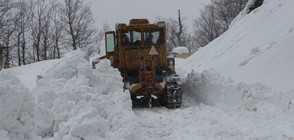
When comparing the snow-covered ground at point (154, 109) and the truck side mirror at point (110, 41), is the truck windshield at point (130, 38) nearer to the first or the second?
the truck side mirror at point (110, 41)

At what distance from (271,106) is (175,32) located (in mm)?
54153

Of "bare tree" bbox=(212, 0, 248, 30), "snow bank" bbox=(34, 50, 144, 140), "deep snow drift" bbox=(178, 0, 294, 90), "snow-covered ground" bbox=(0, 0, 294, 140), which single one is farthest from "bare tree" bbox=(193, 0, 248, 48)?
"snow bank" bbox=(34, 50, 144, 140)

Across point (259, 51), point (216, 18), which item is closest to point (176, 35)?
point (216, 18)

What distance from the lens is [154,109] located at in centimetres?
1096

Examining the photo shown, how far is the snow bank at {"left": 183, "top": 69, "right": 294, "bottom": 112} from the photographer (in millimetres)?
8023

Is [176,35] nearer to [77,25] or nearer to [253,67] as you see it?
[77,25]

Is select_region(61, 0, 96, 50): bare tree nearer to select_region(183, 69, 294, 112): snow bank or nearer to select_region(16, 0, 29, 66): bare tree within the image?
select_region(16, 0, 29, 66): bare tree

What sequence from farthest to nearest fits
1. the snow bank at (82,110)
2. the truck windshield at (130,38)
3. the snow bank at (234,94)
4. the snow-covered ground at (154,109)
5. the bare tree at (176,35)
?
the bare tree at (176,35)
the truck windshield at (130,38)
the snow bank at (234,94)
the snow bank at (82,110)
the snow-covered ground at (154,109)

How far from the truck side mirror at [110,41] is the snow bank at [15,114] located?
25.7 feet

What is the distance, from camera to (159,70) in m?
12.4

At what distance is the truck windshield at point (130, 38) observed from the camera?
39.7ft

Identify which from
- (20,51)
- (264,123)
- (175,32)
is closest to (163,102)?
(264,123)

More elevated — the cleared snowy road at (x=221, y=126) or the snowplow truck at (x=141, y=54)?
the snowplow truck at (x=141, y=54)

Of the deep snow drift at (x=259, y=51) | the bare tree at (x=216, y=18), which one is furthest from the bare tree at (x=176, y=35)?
the deep snow drift at (x=259, y=51)
